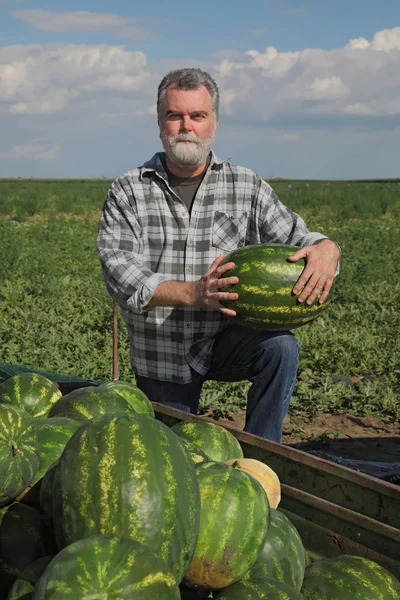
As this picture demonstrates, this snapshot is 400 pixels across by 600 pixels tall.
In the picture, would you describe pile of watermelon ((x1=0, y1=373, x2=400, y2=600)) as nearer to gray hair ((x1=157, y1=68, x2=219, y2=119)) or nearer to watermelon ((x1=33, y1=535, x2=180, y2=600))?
watermelon ((x1=33, y1=535, x2=180, y2=600))

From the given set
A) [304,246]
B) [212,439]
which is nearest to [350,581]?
[212,439]

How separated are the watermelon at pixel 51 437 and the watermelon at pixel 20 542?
165 mm

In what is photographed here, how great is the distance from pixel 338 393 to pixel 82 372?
7.82 ft

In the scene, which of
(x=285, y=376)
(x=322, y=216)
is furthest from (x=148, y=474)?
(x=322, y=216)

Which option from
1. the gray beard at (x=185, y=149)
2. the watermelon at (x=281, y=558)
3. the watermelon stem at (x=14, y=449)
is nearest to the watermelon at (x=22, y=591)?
the watermelon stem at (x=14, y=449)

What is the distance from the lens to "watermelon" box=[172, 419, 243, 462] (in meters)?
2.52

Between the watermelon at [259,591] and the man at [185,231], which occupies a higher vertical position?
the man at [185,231]

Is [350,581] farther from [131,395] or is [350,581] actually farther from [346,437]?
[346,437]

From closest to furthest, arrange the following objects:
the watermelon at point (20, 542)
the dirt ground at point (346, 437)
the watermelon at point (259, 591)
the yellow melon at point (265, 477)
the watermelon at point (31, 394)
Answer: the watermelon at point (259, 591), the watermelon at point (20, 542), the yellow melon at point (265, 477), the watermelon at point (31, 394), the dirt ground at point (346, 437)

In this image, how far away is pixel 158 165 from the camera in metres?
4.38

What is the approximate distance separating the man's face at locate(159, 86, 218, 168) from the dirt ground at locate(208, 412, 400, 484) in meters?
2.17

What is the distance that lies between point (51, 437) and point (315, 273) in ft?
5.74

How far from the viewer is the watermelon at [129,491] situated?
165 centimetres

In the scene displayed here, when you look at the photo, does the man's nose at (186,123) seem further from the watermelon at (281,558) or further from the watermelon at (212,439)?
the watermelon at (281,558)
